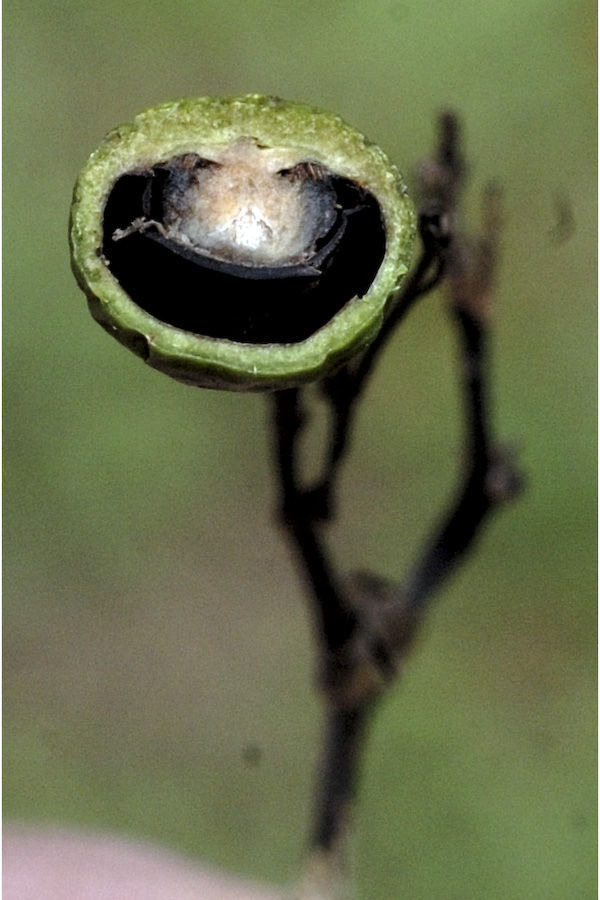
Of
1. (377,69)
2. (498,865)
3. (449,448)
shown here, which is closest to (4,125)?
(377,69)

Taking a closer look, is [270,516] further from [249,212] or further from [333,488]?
[249,212]

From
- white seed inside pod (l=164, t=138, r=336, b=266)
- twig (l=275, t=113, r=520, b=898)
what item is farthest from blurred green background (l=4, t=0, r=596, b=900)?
white seed inside pod (l=164, t=138, r=336, b=266)

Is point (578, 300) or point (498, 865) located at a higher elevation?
point (578, 300)

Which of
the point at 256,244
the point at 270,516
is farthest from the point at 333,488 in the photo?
the point at 270,516

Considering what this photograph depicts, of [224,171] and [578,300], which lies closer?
[224,171]

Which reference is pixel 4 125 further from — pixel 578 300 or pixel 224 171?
pixel 224 171

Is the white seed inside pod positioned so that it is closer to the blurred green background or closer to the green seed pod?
the green seed pod
